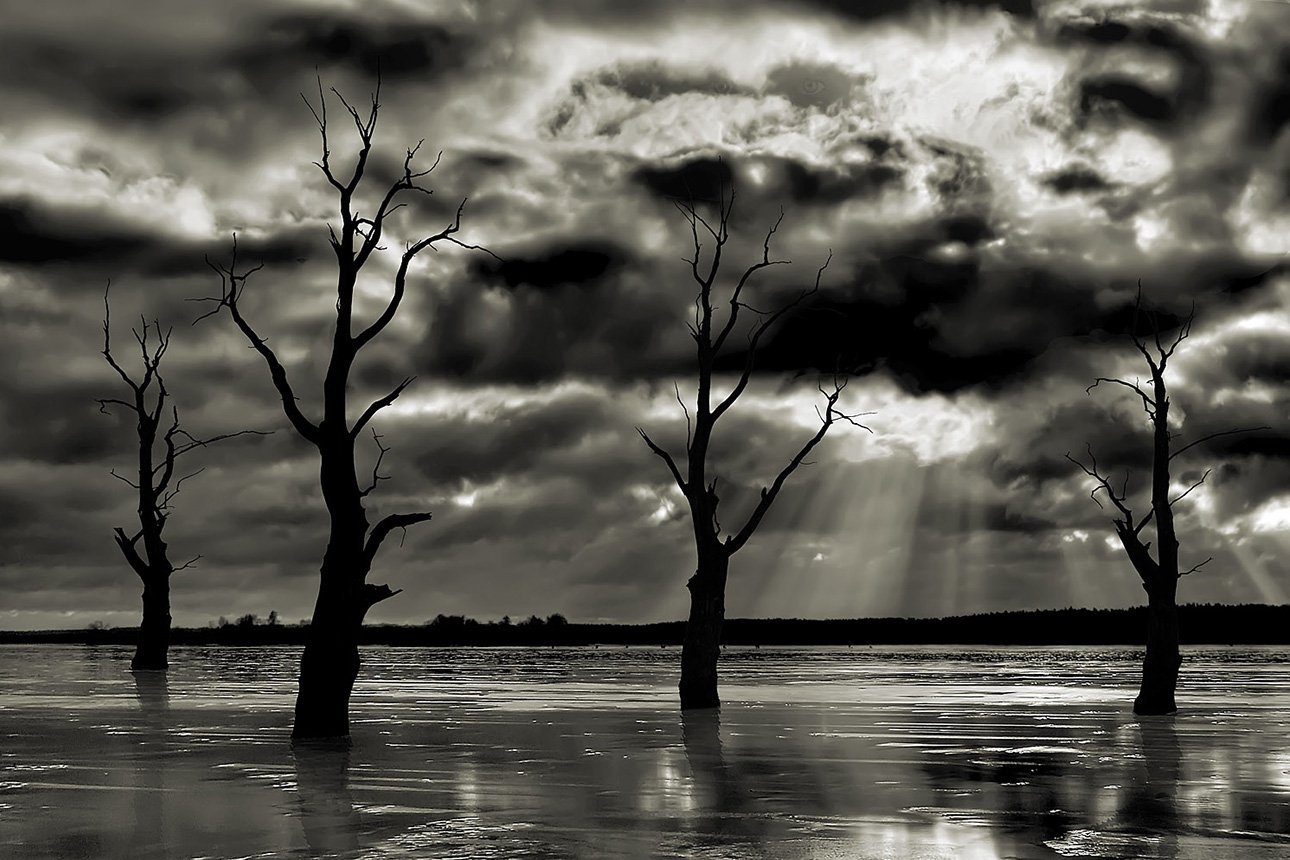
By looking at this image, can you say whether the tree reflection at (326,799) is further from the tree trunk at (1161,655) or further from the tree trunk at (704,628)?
A: the tree trunk at (1161,655)

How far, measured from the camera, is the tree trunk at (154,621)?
164 ft

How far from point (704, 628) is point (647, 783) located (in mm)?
15013

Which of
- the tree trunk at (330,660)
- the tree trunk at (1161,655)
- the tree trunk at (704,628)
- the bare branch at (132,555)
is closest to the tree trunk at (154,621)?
the bare branch at (132,555)

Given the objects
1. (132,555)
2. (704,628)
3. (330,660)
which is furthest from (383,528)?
(132,555)

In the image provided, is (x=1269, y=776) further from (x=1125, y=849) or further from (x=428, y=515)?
(x=428, y=515)

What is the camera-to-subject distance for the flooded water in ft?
32.0

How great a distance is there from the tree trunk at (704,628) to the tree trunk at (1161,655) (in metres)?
8.13

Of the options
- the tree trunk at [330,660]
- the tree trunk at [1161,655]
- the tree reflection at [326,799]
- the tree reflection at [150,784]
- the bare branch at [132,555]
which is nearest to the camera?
the tree reflection at [326,799]

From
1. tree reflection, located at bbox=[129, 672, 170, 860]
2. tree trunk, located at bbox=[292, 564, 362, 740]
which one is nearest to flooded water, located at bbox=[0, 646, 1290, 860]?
tree reflection, located at bbox=[129, 672, 170, 860]

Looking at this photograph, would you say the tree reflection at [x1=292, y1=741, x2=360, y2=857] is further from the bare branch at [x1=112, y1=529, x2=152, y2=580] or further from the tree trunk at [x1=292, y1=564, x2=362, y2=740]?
the bare branch at [x1=112, y1=529, x2=152, y2=580]

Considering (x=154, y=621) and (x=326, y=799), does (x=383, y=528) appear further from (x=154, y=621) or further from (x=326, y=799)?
(x=154, y=621)

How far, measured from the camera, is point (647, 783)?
535 inches

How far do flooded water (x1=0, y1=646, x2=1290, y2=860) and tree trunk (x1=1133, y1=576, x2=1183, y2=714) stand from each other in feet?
3.49

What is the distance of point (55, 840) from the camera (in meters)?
9.92
